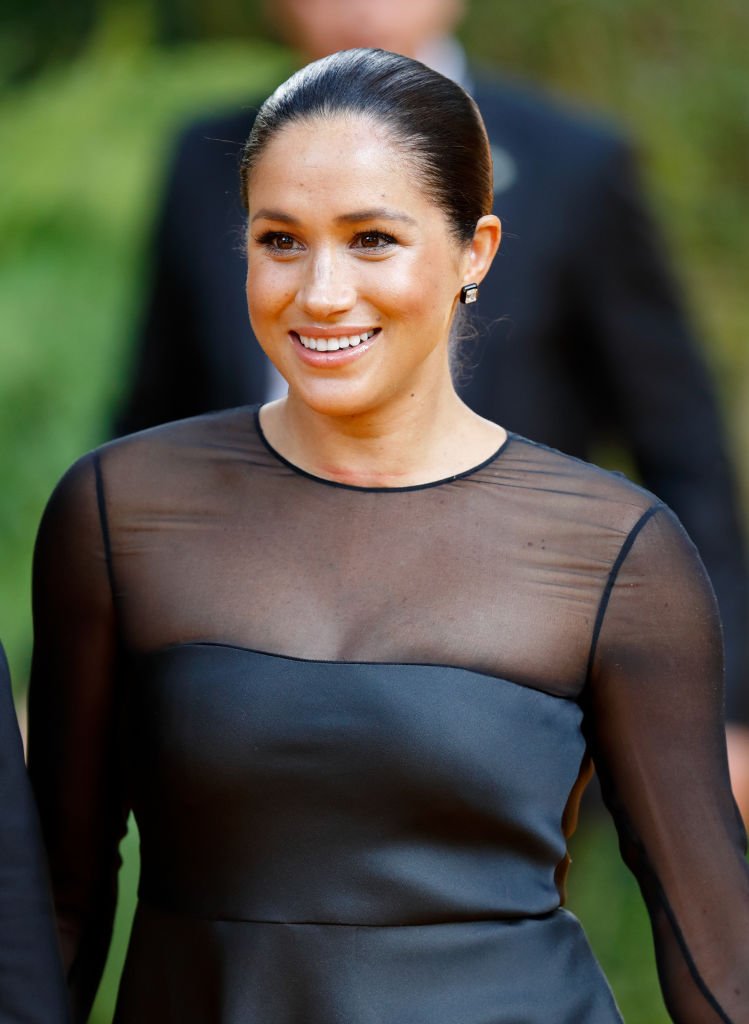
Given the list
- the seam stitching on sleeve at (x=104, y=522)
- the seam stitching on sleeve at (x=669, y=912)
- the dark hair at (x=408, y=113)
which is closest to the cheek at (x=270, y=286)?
the dark hair at (x=408, y=113)

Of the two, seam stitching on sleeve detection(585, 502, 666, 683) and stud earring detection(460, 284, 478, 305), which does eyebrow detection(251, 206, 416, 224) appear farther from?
seam stitching on sleeve detection(585, 502, 666, 683)

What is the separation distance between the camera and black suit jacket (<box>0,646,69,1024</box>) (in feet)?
7.73

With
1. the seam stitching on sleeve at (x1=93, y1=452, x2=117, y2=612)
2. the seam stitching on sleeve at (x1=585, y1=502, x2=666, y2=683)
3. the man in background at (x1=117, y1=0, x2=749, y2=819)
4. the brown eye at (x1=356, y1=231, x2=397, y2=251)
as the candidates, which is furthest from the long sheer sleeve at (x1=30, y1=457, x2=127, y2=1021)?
the man in background at (x1=117, y1=0, x2=749, y2=819)

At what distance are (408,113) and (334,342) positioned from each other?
11.0 inches

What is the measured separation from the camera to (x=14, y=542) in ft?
22.0

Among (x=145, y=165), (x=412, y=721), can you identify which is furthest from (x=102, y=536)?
(x=145, y=165)

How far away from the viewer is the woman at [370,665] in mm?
2434

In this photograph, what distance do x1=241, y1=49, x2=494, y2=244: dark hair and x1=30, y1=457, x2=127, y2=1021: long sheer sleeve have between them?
477mm

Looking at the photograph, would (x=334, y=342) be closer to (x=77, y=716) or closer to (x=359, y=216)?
(x=359, y=216)

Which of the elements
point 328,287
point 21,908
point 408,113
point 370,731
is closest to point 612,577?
point 370,731

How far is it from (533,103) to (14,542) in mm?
2937

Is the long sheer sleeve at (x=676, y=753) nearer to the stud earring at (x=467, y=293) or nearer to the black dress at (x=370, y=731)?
the black dress at (x=370, y=731)

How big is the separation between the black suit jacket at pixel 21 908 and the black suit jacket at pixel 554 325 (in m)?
1.77

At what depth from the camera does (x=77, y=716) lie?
8.55 ft
